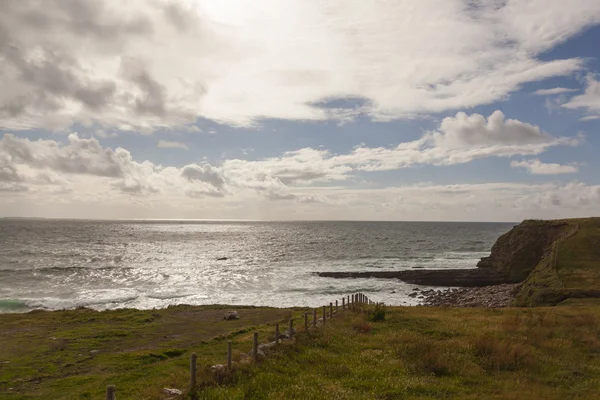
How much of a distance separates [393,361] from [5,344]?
2788 centimetres

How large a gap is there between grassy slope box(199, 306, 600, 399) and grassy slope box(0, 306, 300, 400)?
185 inches

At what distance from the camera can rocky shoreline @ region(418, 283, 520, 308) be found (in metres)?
55.9

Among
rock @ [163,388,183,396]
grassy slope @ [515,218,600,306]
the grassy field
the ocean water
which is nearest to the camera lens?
rock @ [163,388,183,396]

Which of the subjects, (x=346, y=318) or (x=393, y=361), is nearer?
(x=393, y=361)

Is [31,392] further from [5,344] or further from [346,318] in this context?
[346,318]

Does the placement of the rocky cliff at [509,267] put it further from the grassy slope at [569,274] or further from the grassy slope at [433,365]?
the grassy slope at [433,365]

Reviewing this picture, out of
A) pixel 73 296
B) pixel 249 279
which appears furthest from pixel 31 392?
pixel 249 279

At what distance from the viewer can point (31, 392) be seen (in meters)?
19.0

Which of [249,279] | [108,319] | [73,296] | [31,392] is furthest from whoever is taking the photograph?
[249,279]

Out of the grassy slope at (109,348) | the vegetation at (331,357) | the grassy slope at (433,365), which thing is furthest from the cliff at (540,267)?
the grassy slope at (109,348)

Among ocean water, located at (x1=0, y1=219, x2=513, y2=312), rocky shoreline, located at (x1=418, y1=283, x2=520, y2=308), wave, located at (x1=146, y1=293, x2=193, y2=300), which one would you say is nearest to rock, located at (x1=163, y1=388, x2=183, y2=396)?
ocean water, located at (x1=0, y1=219, x2=513, y2=312)

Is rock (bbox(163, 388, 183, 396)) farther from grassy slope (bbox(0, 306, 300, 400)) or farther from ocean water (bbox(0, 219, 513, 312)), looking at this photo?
ocean water (bbox(0, 219, 513, 312))

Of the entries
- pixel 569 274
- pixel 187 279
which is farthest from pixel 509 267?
pixel 187 279

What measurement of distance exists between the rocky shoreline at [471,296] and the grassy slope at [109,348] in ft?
84.8
